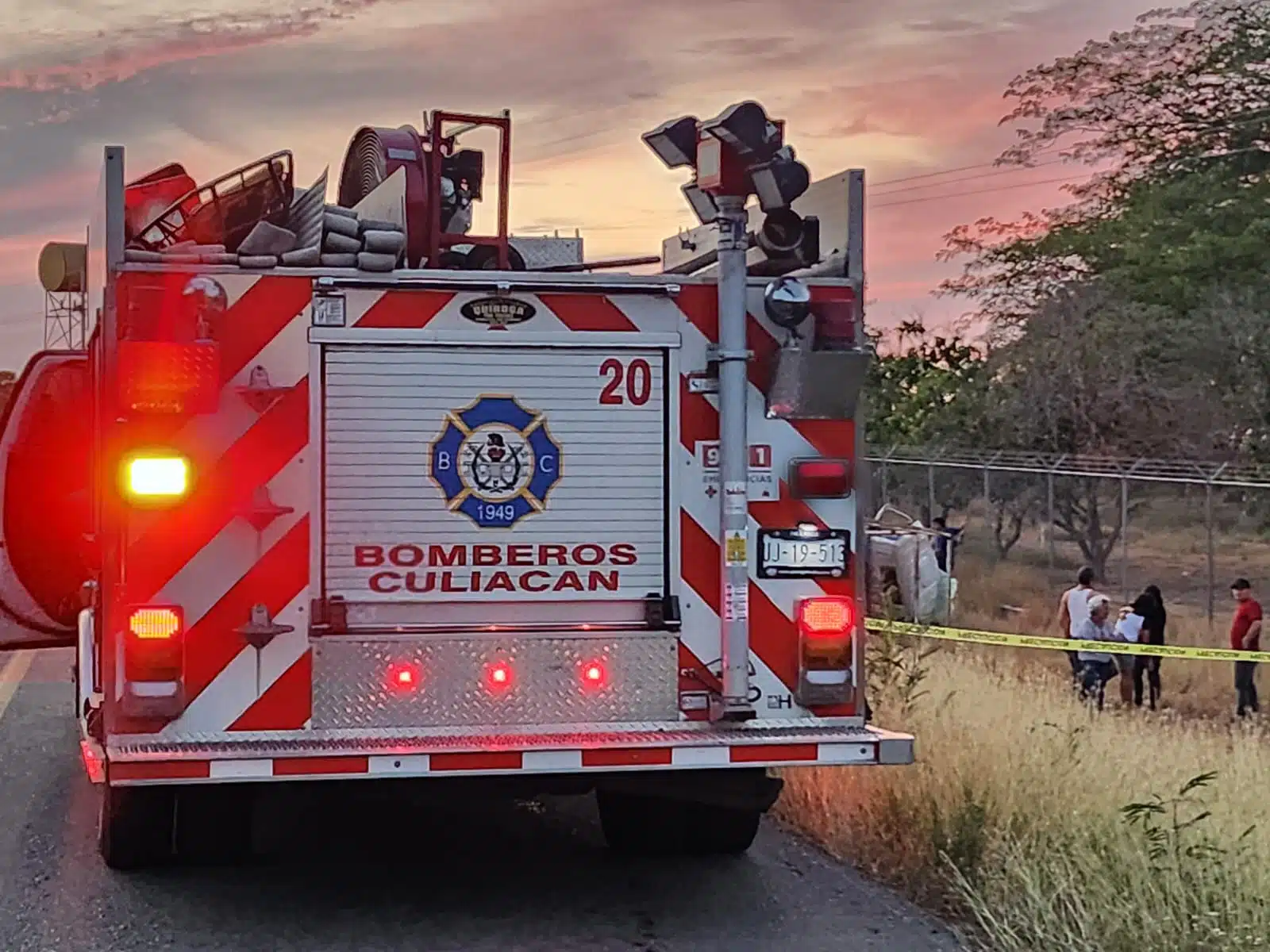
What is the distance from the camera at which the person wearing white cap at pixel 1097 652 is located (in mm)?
15836

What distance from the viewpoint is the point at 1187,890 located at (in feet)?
19.6

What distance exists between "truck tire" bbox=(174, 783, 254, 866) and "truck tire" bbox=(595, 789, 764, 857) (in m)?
1.46

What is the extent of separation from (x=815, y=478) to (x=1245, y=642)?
35.5ft

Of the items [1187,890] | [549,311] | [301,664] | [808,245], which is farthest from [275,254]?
[1187,890]

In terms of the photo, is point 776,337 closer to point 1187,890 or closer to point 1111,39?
point 1187,890

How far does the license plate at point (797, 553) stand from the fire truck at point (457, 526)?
13mm

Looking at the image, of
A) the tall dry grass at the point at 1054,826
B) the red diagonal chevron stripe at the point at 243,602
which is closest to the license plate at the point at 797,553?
the tall dry grass at the point at 1054,826

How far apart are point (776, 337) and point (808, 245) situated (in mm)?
484

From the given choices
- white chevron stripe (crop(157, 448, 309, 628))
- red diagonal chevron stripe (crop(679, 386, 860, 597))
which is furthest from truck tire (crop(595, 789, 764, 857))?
white chevron stripe (crop(157, 448, 309, 628))

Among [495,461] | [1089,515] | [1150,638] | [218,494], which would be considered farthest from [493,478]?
[1089,515]

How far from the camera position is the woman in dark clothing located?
55.1 feet

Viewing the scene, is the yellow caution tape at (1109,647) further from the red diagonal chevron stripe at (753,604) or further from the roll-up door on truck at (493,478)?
the roll-up door on truck at (493,478)

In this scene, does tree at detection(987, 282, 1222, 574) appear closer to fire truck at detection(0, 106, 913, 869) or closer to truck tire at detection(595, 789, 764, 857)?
truck tire at detection(595, 789, 764, 857)

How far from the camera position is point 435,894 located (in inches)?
286
